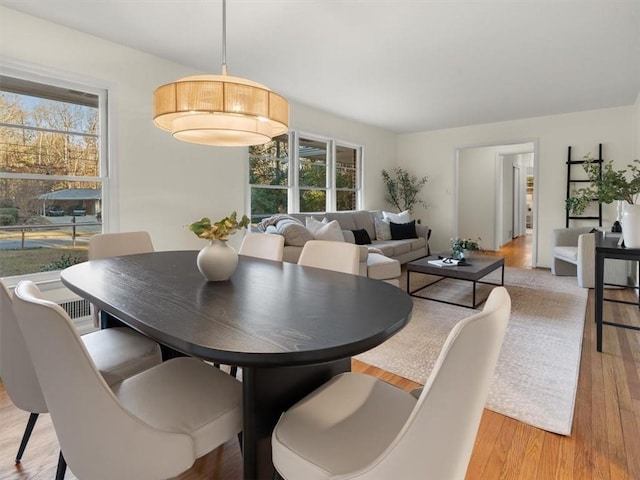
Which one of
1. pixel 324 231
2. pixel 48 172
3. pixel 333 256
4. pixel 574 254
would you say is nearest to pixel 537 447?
pixel 333 256

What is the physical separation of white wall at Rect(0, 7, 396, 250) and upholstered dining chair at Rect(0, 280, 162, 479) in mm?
Result: 2037

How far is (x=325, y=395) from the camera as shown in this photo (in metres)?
1.15

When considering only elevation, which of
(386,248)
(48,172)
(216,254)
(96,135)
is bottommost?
(386,248)

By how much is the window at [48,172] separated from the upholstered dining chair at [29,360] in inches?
70.1

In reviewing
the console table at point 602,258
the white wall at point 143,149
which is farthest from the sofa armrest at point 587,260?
the white wall at point 143,149

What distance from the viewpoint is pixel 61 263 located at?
3.09 meters

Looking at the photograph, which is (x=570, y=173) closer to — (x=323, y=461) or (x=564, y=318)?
(x=564, y=318)

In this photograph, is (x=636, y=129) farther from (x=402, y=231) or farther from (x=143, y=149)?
(x=143, y=149)

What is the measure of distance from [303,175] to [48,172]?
10.6 ft

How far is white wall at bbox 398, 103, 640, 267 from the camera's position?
5.39 metres

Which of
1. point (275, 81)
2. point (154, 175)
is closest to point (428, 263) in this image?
point (275, 81)

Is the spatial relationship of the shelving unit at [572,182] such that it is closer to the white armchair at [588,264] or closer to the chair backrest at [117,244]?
the white armchair at [588,264]

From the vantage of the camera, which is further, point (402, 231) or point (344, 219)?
point (402, 231)

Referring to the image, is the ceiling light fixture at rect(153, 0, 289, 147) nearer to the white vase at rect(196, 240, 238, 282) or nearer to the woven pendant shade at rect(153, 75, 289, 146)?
the woven pendant shade at rect(153, 75, 289, 146)
